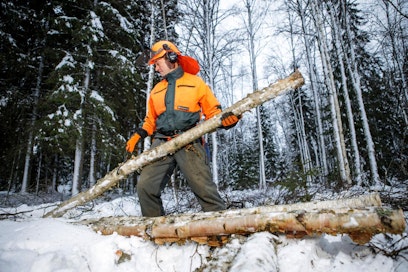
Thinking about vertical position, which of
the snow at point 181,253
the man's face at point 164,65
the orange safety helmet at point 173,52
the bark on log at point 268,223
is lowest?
the snow at point 181,253

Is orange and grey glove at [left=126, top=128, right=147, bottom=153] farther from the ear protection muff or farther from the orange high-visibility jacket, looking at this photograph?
the ear protection muff

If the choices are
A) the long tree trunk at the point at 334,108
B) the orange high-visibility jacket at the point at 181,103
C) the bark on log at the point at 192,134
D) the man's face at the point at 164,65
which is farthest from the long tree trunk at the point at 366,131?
the man's face at the point at 164,65

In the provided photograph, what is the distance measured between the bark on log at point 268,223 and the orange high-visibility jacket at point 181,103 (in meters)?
1.26

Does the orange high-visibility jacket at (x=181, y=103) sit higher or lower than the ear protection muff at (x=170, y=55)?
lower

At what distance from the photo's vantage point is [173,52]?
311 centimetres

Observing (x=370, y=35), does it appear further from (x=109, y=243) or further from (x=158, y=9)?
(x=109, y=243)

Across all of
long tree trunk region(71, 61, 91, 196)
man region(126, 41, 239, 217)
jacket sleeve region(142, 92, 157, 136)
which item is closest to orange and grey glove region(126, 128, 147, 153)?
man region(126, 41, 239, 217)

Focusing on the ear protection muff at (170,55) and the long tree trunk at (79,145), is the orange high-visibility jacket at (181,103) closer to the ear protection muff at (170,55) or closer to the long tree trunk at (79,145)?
the ear protection muff at (170,55)

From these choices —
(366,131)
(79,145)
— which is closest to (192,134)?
(79,145)

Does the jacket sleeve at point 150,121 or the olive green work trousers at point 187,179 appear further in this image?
the jacket sleeve at point 150,121

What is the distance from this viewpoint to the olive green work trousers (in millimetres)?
2693

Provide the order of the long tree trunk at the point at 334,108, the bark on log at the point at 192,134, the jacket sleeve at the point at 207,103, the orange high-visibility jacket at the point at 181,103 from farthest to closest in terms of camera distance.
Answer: the long tree trunk at the point at 334,108 → the jacket sleeve at the point at 207,103 → the orange high-visibility jacket at the point at 181,103 → the bark on log at the point at 192,134

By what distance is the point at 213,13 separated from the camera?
400 inches

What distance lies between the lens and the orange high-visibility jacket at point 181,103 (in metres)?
2.99
